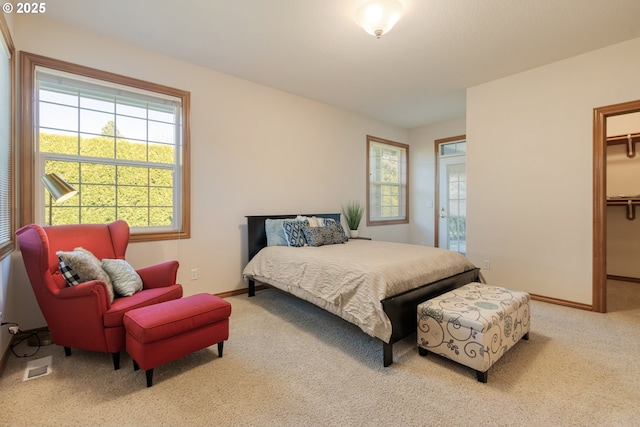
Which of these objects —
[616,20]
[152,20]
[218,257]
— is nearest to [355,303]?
[218,257]

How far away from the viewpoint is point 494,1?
2275 mm

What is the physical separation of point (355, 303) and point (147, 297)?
1.53 meters

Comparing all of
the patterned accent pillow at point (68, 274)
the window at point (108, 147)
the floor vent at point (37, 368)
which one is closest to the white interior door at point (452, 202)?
the window at point (108, 147)

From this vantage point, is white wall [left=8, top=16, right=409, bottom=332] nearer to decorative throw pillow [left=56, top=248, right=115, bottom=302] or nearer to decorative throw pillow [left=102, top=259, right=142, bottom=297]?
decorative throw pillow [left=102, top=259, right=142, bottom=297]

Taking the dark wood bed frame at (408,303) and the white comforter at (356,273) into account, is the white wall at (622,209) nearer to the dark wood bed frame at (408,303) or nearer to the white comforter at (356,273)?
the dark wood bed frame at (408,303)

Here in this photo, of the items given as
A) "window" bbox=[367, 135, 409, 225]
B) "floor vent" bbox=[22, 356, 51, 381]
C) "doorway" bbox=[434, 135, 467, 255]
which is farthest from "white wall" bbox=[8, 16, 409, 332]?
"doorway" bbox=[434, 135, 467, 255]

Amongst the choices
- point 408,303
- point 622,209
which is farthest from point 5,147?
point 622,209

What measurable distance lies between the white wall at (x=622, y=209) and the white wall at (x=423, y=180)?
2267mm

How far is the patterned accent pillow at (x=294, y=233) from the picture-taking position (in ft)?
11.4

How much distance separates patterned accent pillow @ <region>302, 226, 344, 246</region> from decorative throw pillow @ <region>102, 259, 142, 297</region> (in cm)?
178

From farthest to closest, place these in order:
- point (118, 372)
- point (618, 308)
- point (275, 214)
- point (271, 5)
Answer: point (275, 214), point (618, 308), point (271, 5), point (118, 372)

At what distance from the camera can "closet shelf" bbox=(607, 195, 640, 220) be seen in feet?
12.6

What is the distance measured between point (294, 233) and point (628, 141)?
4.68 meters

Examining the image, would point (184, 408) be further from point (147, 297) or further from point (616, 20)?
point (616, 20)
